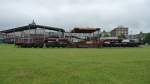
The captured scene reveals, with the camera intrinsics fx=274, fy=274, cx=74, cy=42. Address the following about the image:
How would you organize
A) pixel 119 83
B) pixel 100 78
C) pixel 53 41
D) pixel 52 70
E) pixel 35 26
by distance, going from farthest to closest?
pixel 35 26, pixel 53 41, pixel 52 70, pixel 100 78, pixel 119 83

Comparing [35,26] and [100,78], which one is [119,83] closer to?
[100,78]

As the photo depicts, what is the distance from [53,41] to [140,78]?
1177 inches

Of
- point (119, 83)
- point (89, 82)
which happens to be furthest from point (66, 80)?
point (119, 83)

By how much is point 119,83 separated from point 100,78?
0.65m

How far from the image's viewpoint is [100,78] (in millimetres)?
7305

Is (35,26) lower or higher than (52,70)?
higher

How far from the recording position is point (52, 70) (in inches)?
339

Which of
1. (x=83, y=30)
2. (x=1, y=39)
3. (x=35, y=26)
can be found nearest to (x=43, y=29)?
(x=35, y=26)

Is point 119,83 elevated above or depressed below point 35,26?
below

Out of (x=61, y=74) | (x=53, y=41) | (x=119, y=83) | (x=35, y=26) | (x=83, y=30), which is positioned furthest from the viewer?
(x=35, y=26)

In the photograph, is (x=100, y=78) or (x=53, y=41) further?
(x=53, y=41)

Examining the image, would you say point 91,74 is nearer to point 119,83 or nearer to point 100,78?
point 100,78

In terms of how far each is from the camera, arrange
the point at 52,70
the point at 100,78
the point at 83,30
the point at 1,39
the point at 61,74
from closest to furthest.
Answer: the point at 100,78
the point at 61,74
the point at 52,70
the point at 83,30
the point at 1,39

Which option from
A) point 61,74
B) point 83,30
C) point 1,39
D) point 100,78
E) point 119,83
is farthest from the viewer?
point 1,39
